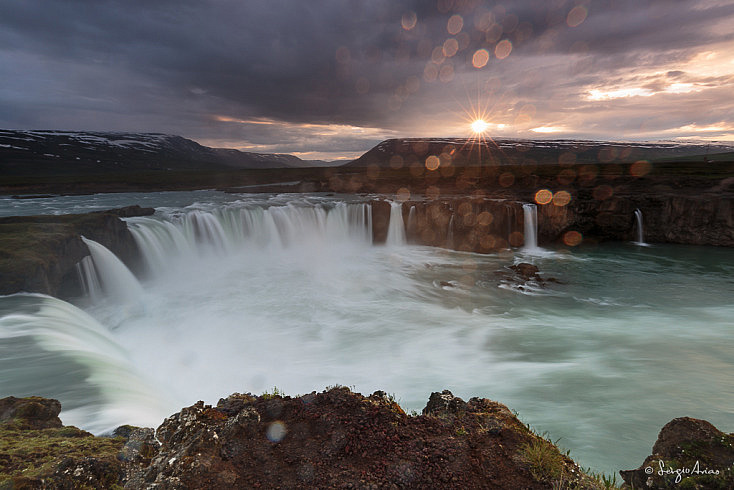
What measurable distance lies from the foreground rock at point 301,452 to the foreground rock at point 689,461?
2.64 ft

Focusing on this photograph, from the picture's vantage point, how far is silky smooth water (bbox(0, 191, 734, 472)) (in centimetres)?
728

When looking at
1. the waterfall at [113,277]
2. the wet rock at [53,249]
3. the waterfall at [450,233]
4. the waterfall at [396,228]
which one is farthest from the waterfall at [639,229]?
the wet rock at [53,249]

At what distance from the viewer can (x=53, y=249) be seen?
14.6m

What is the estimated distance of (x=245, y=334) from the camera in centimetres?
1415

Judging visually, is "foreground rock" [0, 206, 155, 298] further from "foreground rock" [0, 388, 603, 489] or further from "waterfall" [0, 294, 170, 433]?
"foreground rock" [0, 388, 603, 489]

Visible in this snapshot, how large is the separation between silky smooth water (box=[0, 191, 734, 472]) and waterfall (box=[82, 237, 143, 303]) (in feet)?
2.43

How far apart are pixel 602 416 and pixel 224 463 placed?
25.1 ft

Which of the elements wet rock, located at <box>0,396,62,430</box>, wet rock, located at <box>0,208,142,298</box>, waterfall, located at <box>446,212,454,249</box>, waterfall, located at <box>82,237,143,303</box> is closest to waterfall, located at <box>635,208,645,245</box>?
waterfall, located at <box>446,212,454,249</box>

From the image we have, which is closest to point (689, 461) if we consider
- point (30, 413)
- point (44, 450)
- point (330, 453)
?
point (330, 453)

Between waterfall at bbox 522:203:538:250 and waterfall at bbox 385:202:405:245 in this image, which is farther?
waterfall at bbox 385:202:405:245

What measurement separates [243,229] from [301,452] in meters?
27.5

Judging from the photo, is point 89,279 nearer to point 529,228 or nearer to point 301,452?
point 301,452

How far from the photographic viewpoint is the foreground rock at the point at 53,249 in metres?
12.4

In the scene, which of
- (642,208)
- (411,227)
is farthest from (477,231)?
(642,208)
